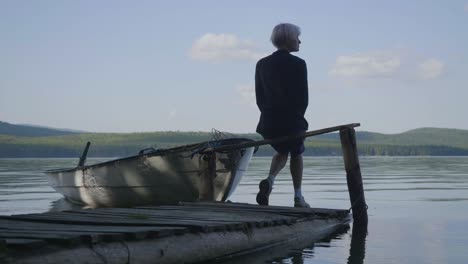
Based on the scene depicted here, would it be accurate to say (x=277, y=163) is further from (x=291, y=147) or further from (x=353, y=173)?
(x=353, y=173)

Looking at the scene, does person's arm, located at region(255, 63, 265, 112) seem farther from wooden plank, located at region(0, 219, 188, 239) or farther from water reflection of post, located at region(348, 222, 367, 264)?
wooden plank, located at region(0, 219, 188, 239)

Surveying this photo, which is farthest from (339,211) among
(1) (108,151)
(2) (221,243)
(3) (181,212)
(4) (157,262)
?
(1) (108,151)

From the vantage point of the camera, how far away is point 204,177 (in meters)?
11.1

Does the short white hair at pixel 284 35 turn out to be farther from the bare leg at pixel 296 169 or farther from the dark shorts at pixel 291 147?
the bare leg at pixel 296 169

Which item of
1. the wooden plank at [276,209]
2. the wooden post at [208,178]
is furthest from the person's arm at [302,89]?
the wooden post at [208,178]

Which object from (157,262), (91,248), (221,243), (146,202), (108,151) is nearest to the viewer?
(91,248)

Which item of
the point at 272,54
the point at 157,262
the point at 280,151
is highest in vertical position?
the point at 272,54

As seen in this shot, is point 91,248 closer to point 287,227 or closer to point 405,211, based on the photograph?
point 287,227

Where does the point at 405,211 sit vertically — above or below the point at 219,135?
below

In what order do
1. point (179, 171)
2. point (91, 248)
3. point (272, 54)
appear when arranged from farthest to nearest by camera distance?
point (179, 171) < point (272, 54) < point (91, 248)

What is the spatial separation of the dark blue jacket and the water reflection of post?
155 centimetres

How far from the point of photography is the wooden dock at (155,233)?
4557mm

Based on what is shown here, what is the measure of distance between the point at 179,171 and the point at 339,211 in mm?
3730

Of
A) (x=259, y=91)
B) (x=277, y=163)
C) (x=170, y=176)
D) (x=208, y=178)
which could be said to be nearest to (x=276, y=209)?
(x=277, y=163)
